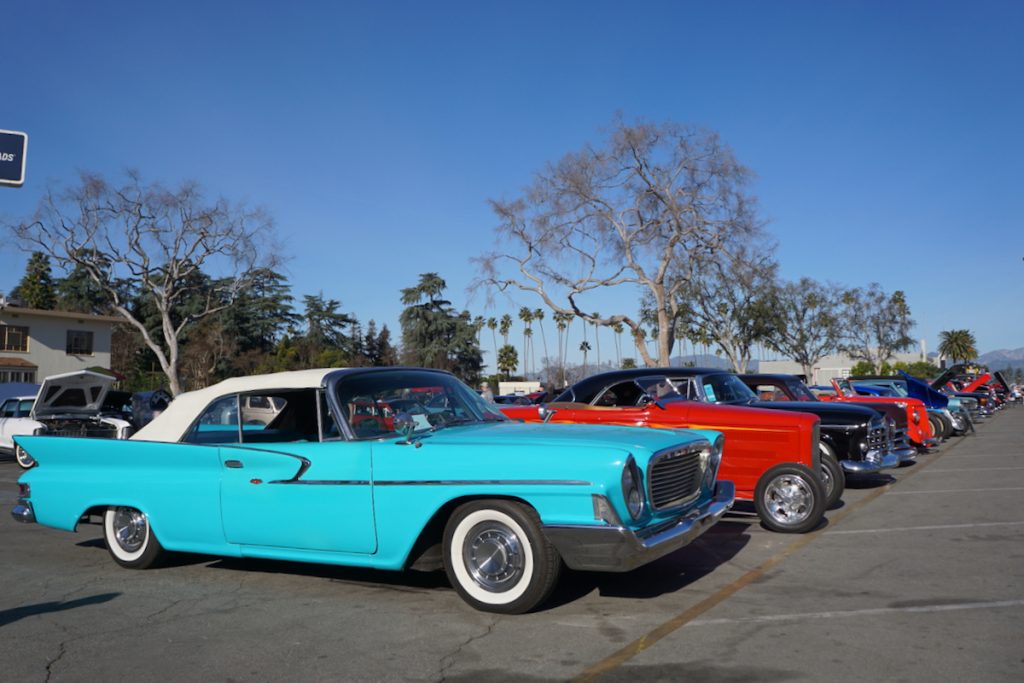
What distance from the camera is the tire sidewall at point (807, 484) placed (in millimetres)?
7949

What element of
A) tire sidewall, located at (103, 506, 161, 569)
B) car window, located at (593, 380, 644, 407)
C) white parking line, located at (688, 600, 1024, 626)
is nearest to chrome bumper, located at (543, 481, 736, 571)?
white parking line, located at (688, 600, 1024, 626)

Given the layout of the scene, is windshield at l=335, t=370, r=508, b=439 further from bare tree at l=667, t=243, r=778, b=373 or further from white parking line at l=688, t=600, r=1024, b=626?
bare tree at l=667, t=243, r=778, b=373

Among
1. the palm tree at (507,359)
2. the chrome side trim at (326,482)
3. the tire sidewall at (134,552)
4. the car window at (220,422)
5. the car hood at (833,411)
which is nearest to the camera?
the chrome side trim at (326,482)

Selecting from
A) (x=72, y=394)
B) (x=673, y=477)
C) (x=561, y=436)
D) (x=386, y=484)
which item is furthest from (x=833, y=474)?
(x=72, y=394)

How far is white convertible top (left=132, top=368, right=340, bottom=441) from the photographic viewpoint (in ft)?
20.4

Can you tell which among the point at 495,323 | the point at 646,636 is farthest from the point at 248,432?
the point at 495,323

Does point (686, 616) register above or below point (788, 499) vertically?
below

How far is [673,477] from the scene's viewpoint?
5.48 metres

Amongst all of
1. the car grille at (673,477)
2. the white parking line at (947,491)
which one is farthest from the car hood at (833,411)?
the car grille at (673,477)

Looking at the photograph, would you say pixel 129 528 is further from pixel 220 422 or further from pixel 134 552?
pixel 220 422

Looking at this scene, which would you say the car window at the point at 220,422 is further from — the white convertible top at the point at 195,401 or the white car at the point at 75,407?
the white car at the point at 75,407

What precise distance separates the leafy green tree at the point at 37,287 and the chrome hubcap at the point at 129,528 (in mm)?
63791

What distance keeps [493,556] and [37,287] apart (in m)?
67.5

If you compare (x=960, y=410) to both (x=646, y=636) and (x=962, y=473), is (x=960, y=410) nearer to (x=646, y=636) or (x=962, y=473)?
(x=962, y=473)
